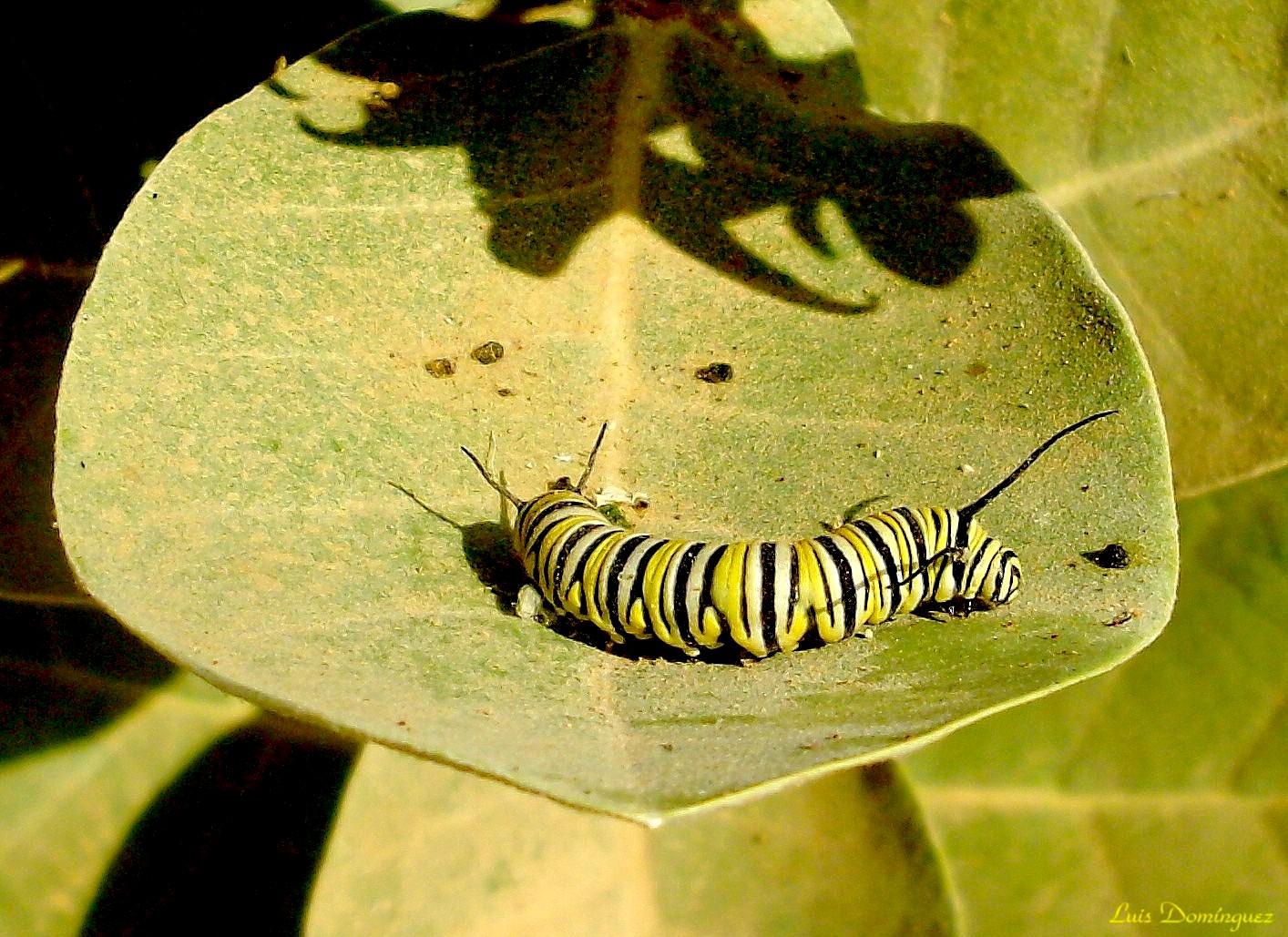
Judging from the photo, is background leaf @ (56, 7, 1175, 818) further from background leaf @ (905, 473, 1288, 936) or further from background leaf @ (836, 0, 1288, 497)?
background leaf @ (905, 473, 1288, 936)

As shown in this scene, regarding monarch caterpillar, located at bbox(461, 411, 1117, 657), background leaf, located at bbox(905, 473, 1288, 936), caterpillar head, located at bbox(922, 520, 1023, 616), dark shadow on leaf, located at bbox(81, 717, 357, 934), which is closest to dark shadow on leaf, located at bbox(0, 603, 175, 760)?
dark shadow on leaf, located at bbox(81, 717, 357, 934)

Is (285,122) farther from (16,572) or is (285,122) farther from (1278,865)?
(1278,865)

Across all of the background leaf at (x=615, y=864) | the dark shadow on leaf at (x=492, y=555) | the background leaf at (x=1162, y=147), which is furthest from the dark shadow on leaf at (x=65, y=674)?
the background leaf at (x=1162, y=147)

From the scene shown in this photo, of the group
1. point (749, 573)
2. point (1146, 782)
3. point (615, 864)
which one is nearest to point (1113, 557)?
point (749, 573)

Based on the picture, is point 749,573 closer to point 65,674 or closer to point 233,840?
point 233,840

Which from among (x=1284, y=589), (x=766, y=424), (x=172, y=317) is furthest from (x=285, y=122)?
(x=1284, y=589)
